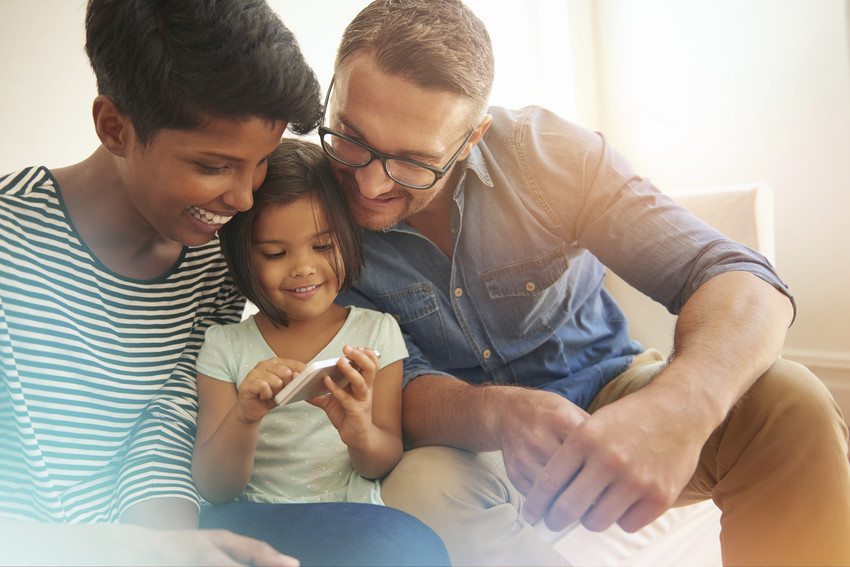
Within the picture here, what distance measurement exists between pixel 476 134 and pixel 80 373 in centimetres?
62

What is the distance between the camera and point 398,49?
34.7 inches

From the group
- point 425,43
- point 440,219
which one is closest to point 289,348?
point 440,219

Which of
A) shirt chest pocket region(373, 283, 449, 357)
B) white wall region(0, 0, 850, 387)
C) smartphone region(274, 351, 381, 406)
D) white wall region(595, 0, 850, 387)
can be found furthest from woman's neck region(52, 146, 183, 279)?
white wall region(595, 0, 850, 387)

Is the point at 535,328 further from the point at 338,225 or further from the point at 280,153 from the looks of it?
the point at 280,153

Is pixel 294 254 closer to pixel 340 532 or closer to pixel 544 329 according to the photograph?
pixel 340 532

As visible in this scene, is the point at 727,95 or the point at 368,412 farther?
the point at 727,95

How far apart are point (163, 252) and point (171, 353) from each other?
0.13 metres

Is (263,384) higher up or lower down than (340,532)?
higher up

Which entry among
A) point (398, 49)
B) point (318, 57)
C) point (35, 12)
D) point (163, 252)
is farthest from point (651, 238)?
point (35, 12)

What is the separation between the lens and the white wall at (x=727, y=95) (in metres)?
1.45

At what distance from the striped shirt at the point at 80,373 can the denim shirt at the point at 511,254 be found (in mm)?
302

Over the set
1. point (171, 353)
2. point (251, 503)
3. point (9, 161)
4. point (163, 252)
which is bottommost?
point (251, 503)

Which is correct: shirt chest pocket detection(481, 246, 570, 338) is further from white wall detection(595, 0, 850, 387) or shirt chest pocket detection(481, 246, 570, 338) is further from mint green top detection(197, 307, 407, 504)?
white wall detection(595, 0, 850, 387)

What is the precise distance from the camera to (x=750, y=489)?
2.62 ft
